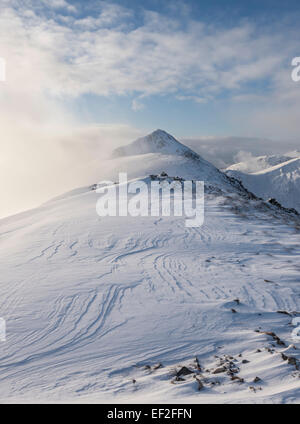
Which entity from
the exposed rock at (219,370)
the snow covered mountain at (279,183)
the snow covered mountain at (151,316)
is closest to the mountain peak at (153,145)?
the snow covered mountain at (151,316)

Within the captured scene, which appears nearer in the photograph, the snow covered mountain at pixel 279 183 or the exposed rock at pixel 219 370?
the exposed rock at pixel 219 370

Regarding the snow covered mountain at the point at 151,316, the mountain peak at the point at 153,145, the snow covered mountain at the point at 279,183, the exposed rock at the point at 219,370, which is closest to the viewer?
the snow covered mountain at the point at 151,316

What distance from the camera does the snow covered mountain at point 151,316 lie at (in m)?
4.19

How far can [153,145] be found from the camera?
81.8 metres

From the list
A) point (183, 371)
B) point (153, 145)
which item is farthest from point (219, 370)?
point (153, 145)

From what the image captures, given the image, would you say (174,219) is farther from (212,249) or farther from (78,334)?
(78,334)

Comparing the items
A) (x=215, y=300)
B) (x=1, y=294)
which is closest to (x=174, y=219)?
(x=215, y=300)

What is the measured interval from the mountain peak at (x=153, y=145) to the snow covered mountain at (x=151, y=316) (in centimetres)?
6908

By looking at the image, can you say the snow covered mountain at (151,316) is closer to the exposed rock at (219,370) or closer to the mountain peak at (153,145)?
the exposed rock at (219,370)

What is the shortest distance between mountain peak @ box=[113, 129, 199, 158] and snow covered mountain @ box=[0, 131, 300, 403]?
69078 millimetres

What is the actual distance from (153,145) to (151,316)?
A: 3105 inches

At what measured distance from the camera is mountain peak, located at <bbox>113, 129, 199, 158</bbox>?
260ft

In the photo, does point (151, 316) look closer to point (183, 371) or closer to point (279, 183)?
point (183, 371)

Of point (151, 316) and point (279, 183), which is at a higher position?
point (279, 183)
